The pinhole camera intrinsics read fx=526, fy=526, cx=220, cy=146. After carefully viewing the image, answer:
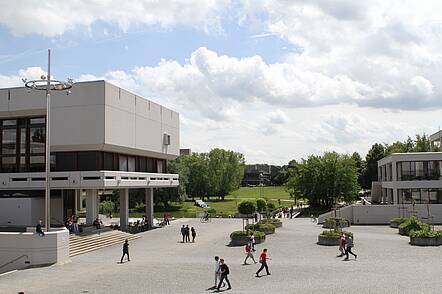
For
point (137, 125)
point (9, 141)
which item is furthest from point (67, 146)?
point (137, 125)

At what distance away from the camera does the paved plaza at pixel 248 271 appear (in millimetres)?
22906

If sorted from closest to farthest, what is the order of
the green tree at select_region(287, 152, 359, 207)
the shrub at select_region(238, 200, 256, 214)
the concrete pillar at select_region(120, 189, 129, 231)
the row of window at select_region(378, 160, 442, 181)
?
1. the concrete pillar at select_region(120, 189, 129, 231)
2. the row of window at select_region(378, 160, 442, 181)
3. the shrub at select_region(238, 200, 256, 214)
4. the green tree at select_region(287, 152, 359, 207)

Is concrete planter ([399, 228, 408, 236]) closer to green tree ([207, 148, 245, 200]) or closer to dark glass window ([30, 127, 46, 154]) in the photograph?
dark glass window ([30, 127, 46, 154])

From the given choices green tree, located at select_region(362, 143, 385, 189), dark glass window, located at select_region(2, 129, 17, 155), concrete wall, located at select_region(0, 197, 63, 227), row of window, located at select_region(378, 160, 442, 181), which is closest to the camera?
concrete wall, located at select_region(0, 197, 63, 227)

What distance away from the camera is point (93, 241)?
38.6 m

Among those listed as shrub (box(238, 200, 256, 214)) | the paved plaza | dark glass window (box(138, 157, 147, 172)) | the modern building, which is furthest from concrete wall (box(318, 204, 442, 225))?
the modern building

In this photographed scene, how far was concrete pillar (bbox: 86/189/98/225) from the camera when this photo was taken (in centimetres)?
4278

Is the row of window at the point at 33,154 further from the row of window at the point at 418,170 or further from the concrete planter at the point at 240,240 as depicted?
A: the row of window at the point at 418,170

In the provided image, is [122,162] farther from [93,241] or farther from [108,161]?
[93,241]

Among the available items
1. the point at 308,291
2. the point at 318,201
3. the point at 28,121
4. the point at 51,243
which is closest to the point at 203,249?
the point at 51,243

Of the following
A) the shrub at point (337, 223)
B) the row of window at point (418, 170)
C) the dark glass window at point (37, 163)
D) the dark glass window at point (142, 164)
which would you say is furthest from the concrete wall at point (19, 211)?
the row of window at point (418, 170)

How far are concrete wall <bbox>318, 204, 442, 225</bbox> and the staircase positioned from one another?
938 inches

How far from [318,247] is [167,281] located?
1406 centimetres

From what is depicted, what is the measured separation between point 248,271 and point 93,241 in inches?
629
